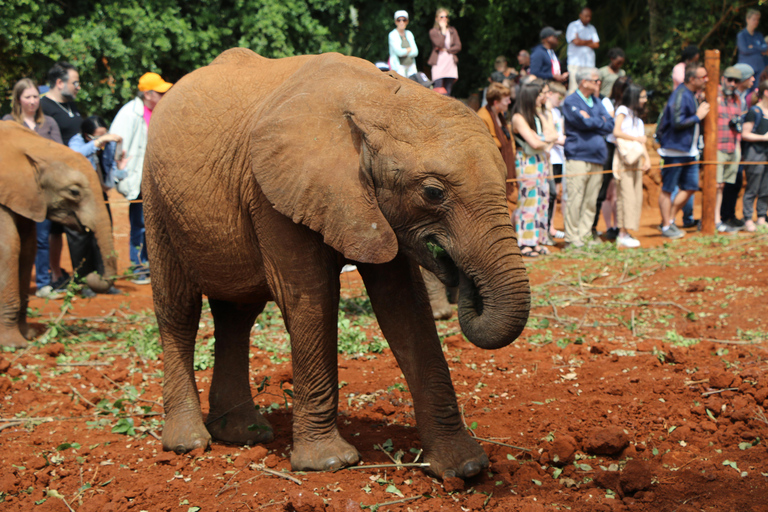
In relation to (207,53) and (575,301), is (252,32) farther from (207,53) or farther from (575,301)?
(575,301)

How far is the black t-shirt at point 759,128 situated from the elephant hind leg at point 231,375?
9930 mm

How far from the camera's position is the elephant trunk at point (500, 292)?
10.7 ft

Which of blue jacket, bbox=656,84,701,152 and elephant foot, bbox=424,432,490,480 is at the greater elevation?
blue jacket, bbox=656,84,701,152

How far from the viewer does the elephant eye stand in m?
3.38

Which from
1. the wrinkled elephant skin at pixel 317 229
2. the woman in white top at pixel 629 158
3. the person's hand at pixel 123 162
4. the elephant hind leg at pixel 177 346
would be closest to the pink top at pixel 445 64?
the woman in white top at pixel 629 158

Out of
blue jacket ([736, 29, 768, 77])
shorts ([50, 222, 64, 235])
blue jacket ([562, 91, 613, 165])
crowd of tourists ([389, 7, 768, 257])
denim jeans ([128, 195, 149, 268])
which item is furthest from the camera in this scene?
blue jacket ([736, 29, 768, 77])

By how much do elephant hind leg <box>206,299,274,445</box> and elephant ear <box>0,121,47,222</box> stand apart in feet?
10.5

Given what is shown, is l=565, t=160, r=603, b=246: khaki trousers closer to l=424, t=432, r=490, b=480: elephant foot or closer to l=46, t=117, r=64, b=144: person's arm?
l=46, t=117, r=64, b=144: person's arm

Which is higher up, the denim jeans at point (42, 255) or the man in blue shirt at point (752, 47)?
the man in blue shirt at point (752, 47)

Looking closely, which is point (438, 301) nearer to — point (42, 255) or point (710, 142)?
point (42, 255)

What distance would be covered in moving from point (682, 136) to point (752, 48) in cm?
424

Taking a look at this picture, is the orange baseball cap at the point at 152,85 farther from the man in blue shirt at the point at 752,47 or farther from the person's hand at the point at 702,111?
the man in blue shirt at the point at 752,47

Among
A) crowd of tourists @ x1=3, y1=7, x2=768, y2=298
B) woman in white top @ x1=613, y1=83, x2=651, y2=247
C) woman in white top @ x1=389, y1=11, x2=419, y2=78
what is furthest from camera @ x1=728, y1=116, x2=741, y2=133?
woman in white top @ x1=389, y1=11, x2=419, y2=78

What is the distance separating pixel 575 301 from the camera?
316 inches
